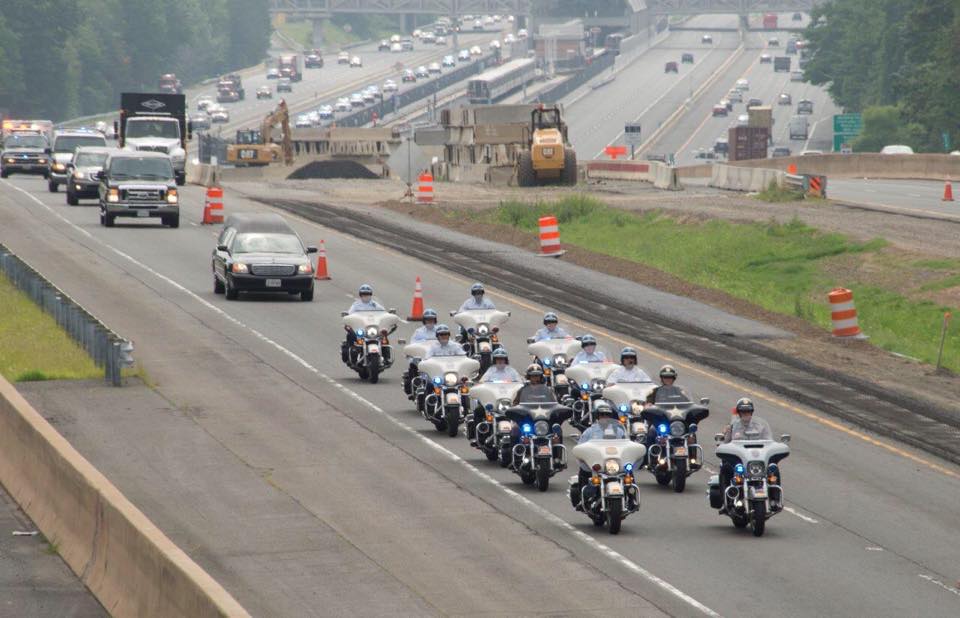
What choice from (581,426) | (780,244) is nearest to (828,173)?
(780,244)

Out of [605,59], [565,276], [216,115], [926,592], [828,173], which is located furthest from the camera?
[605,59]

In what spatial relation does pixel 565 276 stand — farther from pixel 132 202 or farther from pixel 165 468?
pixel 165 468

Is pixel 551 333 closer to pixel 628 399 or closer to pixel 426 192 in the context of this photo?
pixel 628 399

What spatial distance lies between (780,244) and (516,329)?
1830 cm

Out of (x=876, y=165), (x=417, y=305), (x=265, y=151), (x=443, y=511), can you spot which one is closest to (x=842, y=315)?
(x=417, y=305)

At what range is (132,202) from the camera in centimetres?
5100

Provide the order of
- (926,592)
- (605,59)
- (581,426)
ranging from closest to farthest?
(926,592) → (581,426) → (605,59)

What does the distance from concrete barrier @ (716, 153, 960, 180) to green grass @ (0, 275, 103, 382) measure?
58.2 meters

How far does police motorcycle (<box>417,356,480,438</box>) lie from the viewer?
24.4 metres

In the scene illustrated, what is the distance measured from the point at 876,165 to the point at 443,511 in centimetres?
7277

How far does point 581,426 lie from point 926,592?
26.6ft

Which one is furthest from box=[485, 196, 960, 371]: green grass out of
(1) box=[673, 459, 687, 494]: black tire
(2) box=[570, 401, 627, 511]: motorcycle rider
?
(2) box=[570, 401, 627, 511]: motorcycle rider

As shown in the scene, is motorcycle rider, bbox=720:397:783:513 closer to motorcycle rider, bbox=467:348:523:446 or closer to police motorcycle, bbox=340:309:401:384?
motorcycle rider, bbox=467:348:523:446

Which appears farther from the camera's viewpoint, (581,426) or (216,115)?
(216,115)
